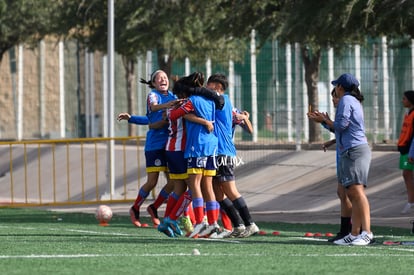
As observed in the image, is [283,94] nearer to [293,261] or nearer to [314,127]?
[314,127]

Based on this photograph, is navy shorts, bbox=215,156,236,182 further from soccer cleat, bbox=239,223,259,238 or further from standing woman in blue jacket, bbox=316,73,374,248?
standing woman in blue jacket, bbox=316,73,374,248

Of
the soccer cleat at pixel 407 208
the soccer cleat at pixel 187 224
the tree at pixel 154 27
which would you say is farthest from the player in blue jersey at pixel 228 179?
the tree at pixel 154 27

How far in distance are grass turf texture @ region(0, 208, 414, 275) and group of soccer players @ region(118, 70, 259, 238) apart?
32 cm

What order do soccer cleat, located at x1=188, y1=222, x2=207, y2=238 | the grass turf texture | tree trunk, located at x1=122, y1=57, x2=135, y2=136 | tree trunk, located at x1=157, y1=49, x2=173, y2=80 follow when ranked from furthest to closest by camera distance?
tree trunk, located at x1=122, y1=57, x2=135, y2=136 → tree trunk, located at x1=157, y1=49, x2=173, y2=80 → soccer cleat, located at x1=188, y1=222, x2=207, y2=238 → the grass turf texture

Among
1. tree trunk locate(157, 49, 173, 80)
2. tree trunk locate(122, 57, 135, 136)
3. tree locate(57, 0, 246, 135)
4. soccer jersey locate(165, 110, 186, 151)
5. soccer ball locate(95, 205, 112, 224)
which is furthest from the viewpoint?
tree trunk locate(122, 57, 135, 136)

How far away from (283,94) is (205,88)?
41.7 feet

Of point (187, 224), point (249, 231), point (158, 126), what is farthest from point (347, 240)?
point (158, 126)

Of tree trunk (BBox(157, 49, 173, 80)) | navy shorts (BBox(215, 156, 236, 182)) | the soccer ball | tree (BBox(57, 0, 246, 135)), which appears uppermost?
tree (BBox(57, 0, 246, 135))

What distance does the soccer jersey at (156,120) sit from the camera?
1686 cm

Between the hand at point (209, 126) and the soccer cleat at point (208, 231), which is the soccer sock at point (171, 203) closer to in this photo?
the soccer cleat at point (208, 231)

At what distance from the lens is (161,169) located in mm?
17281

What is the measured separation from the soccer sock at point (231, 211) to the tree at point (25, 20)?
865 inches

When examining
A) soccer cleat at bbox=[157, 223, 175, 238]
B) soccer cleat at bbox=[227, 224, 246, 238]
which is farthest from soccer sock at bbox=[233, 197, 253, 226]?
soccer cleat at bbox=[157, 223, 175, 238]

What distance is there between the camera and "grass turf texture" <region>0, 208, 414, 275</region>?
37.1ft
